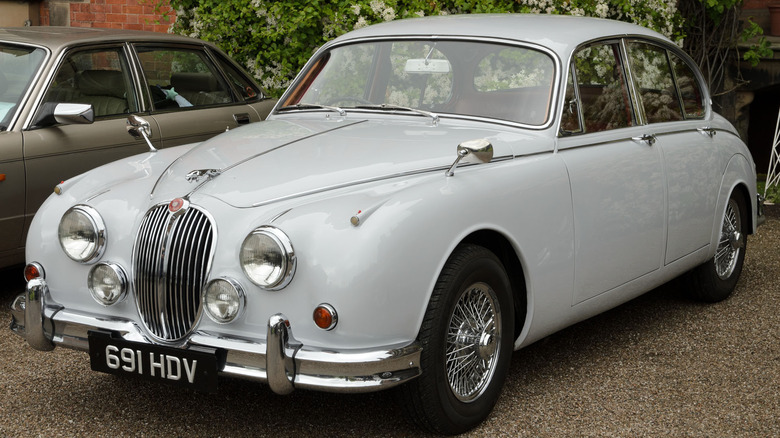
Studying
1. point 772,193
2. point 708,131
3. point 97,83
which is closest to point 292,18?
point 97,83

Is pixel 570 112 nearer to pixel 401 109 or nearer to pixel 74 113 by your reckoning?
pixel 401 109

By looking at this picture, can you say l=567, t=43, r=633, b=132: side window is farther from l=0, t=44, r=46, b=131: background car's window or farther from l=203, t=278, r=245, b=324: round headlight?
l=0, t=44, r=46, b=131: background car's window

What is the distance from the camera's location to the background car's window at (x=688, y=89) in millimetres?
5480

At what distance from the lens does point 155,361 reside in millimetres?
3439

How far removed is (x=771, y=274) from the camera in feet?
21.5

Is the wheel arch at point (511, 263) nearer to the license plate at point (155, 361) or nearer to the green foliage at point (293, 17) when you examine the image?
the license plate at point (155, 361)

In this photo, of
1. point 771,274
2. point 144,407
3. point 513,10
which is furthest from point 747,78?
point 144,407

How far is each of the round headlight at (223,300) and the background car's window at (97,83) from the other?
2.80m

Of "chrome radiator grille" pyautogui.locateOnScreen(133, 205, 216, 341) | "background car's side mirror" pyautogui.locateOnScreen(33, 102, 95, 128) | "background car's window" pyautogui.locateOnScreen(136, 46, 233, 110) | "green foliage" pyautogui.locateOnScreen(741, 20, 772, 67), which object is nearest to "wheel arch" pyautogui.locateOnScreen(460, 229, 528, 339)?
"chrome radiator grille" pyautogui.locateOnScreen(133, 205, 216, 341)

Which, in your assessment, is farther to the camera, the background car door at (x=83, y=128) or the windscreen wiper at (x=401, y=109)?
the background car door at (x=83, y=128)

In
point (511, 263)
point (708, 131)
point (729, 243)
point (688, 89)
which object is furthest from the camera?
point (729, 243)

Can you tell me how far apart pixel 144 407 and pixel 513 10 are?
575 cm

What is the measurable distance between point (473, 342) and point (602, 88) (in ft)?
5.34

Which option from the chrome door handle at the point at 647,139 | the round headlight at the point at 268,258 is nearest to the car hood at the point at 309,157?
the round headlight at the point at 268,258
